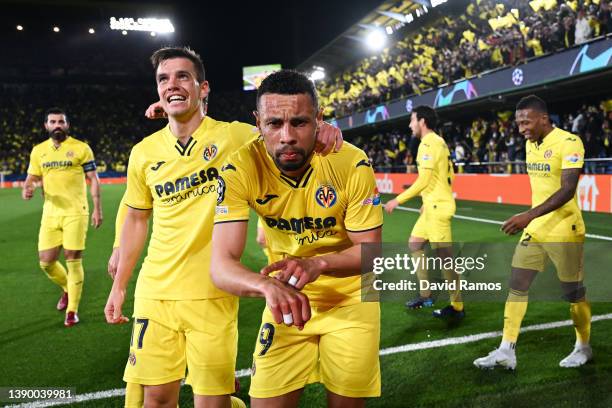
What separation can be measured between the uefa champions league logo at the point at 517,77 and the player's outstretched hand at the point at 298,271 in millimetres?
15735

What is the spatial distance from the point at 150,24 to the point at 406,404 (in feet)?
206

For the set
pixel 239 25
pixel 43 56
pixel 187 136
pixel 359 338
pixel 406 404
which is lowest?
pixel 406 404

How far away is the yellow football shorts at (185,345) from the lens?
2.92m

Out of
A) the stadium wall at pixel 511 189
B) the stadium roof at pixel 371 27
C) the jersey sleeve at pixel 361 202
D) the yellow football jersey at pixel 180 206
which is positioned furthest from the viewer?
the stadium roof at pixel 371 27

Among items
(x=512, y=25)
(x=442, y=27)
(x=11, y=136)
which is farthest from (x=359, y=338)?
(x=11, y=136)

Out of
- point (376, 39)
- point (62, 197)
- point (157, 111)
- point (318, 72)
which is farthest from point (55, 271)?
point (318, 72)

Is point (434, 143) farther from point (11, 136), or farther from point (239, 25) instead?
point (239, 25)

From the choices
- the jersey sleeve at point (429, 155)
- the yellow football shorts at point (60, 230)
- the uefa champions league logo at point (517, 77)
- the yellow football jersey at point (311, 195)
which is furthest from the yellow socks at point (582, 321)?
the uefa champions league logo at point (517, 77)

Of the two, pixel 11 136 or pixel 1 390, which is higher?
pixel 11 136

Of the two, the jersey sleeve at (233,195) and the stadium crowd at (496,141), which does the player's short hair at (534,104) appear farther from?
the stadium crowd at (496,141)

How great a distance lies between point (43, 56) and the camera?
55.5 m

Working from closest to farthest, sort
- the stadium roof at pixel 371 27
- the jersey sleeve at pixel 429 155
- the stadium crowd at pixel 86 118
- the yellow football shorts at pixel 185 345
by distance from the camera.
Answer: the yellow football shorts at pixel 185 345, the jersey sleeve at pixel 429 155, the stadium roof at pixel 371 27, the stadium crowd at pixel 86 118

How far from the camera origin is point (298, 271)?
2.02 meters

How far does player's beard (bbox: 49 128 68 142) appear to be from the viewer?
22.0 ft
